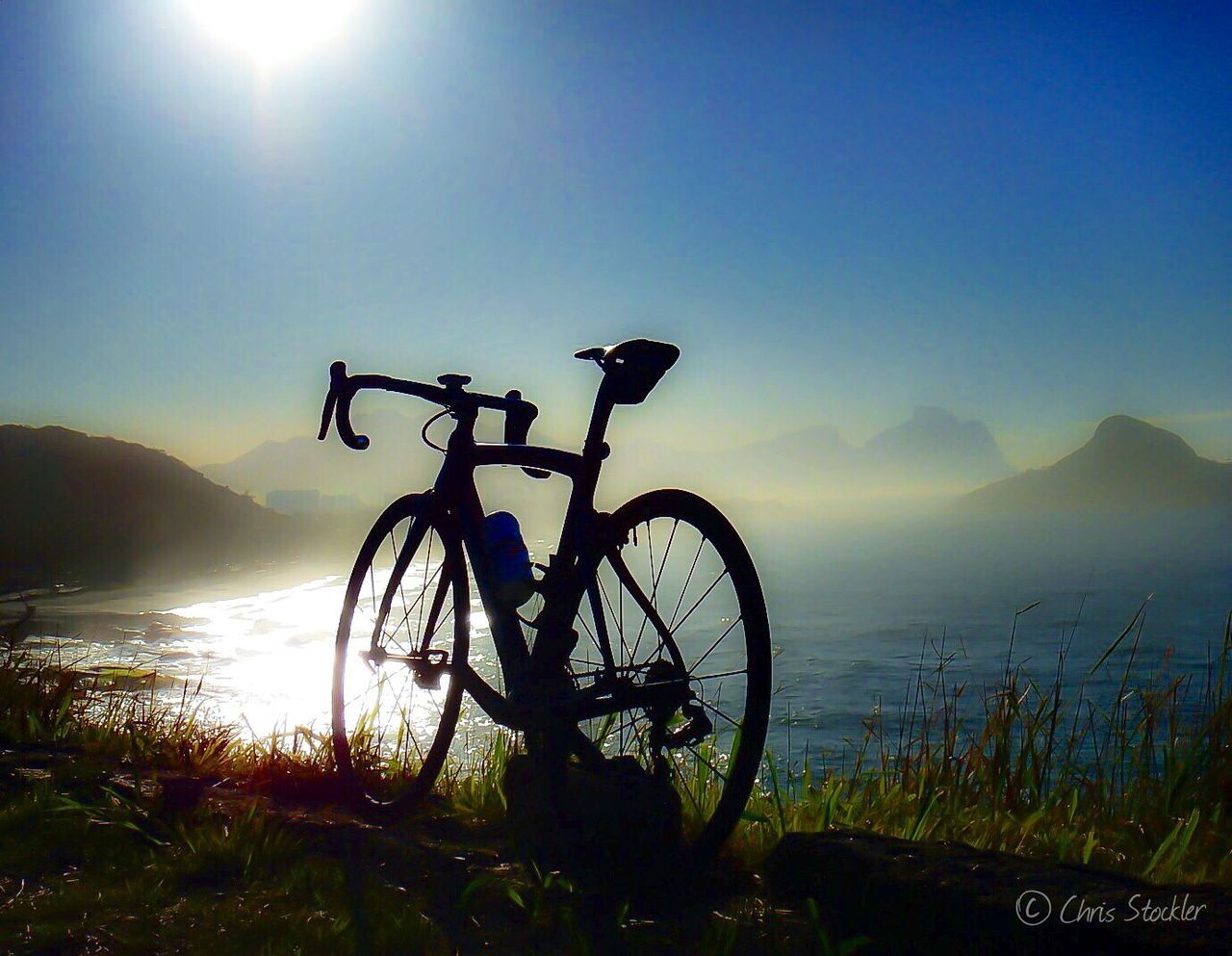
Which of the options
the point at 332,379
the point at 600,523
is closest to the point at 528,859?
the point at 600,523

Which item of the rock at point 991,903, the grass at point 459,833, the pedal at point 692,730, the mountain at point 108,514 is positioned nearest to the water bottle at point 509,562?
the pedal at point 692,730

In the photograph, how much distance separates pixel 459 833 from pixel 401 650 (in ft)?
2.90

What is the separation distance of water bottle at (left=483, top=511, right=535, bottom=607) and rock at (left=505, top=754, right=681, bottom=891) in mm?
607

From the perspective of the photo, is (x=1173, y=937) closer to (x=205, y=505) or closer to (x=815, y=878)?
(x=815, y=878)

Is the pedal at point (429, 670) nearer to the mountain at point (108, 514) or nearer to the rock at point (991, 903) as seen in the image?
the rock at point (991, 903)

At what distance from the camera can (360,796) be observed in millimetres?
3641

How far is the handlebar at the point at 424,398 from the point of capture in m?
3.53

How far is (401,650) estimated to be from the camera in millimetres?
3816

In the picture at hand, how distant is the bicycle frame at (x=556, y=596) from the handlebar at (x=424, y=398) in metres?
0.06

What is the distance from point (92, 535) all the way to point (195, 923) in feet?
244

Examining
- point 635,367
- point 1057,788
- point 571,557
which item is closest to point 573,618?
point 571,557

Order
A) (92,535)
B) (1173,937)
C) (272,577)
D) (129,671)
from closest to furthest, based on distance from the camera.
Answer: (1173,937) < (129,671) < (92,535) < (272,577)

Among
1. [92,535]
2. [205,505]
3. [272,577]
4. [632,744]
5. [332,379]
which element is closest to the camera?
[632,744]

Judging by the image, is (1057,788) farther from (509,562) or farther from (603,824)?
(509,562)
